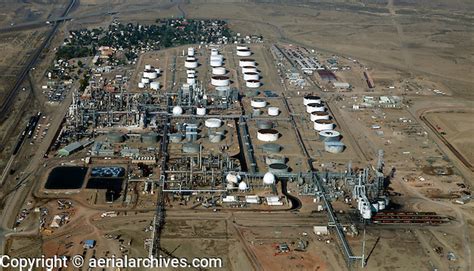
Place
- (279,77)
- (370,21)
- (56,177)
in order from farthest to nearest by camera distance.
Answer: (370,21), (279,77), (56,177)

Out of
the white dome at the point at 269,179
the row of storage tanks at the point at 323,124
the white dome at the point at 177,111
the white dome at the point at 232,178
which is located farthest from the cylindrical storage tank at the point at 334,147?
the white dome at the point at 177,111

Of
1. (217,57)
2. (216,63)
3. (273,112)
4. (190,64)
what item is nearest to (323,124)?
(273,112)

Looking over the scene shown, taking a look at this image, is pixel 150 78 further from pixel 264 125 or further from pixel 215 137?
pixel 215 137

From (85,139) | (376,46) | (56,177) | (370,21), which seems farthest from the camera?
(370,21)

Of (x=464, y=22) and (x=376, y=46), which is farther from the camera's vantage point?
(x=464, y=22)

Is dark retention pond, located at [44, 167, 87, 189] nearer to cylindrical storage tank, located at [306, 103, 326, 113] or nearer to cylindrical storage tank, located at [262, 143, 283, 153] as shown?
cylindrical storage tank, located at [262, 143, 283, 153]

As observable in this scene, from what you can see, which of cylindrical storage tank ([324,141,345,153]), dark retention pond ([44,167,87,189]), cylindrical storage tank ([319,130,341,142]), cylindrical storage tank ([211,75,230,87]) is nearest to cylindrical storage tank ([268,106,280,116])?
cylindrical storage tank ([319,130,341,142])

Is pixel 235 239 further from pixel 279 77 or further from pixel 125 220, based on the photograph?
pixel 279 77

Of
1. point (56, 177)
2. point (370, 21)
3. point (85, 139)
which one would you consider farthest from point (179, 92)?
point (370, 21)
